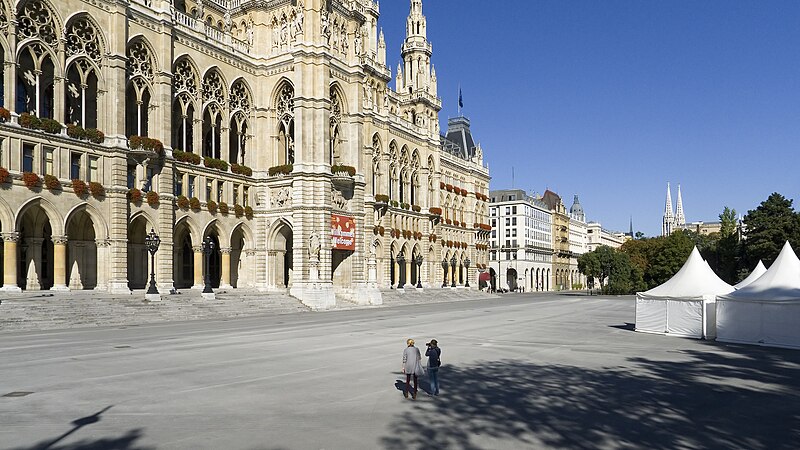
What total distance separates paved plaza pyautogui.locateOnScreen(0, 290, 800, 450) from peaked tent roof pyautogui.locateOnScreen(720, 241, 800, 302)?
266 centimetres

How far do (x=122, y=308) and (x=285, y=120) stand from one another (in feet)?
85.9

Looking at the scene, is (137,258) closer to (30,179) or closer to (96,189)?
(96,189)

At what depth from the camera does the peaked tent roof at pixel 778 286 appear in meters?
27.6

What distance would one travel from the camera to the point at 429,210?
82688 mm

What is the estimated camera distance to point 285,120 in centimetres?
5697

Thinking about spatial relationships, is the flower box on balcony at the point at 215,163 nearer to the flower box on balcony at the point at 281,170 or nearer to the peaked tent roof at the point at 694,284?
the flower box on balcony at the point at 281,170

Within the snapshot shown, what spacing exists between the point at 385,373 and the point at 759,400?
1016cm

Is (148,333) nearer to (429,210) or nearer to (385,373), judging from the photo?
(385,373)

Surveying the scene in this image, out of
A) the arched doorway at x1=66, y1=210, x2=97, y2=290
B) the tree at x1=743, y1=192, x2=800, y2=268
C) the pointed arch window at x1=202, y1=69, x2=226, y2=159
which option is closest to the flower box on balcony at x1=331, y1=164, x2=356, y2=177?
the pointed arch window at x1=202, y1=69, x2=226, y2=159

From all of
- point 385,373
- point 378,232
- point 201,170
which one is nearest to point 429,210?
point 378,232

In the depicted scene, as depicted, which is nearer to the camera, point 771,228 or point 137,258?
point 137,258

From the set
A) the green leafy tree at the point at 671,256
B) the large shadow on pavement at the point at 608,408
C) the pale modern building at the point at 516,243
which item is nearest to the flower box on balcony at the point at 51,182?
the large shadow on pavement at the point at 608,408

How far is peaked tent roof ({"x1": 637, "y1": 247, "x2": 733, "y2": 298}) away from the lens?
102 ft

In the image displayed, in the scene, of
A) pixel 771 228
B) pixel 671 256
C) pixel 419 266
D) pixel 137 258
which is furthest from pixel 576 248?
pixel 137 258
